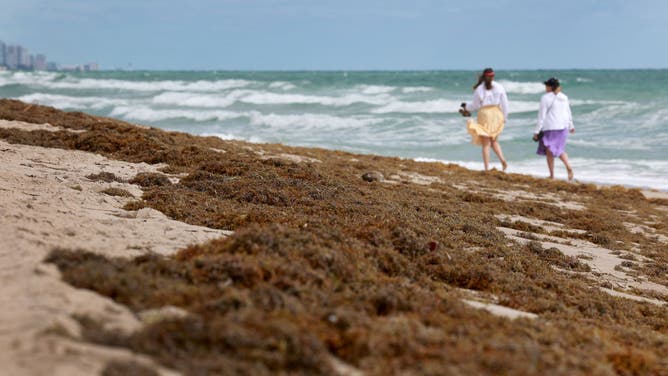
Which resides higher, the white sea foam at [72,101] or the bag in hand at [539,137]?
the bag in hand at [539,137]

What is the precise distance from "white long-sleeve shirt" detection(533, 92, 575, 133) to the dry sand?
762cm

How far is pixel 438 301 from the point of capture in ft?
13.2

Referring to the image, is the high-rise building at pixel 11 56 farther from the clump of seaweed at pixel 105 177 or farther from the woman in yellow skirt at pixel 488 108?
the clump of seaweed at pixel 105 177

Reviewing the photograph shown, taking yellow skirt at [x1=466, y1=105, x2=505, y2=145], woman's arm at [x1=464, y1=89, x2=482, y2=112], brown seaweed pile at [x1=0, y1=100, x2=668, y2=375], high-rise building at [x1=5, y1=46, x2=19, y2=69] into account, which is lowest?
brown seaweed pile at [x1=0, y1=100, x2=668, y2=375]

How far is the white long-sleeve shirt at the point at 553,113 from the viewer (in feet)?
41.8

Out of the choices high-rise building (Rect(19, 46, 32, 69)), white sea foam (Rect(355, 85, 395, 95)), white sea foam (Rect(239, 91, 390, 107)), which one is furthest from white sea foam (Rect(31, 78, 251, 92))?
high-rise building (Rect(19, 46, 32, 69))

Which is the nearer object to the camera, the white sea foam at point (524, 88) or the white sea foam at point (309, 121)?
the white sea foam at point (309, 121)

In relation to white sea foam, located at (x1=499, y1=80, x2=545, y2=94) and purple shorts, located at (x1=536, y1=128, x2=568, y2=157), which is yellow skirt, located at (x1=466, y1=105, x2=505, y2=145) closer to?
purple shorts, located at (x1=536, y1=128, x2=568, y2=157)

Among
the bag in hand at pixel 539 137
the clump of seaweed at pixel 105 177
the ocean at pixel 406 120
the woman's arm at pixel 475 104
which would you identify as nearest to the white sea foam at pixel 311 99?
the ocean at pixel 406 120

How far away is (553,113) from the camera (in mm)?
12758

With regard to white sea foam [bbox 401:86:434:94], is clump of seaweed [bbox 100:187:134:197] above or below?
below

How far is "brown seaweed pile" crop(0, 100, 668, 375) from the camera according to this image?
295 cm

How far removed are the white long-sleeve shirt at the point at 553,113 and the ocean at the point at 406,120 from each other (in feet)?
9.44

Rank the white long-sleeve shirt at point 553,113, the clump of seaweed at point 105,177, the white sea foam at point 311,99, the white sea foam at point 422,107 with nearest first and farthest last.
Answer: the clump of seaweed at point 105,177, the white long-sleeve shirt at point 553,113, the white sea foam at point 422,107, the white sea foam at point 311,99
